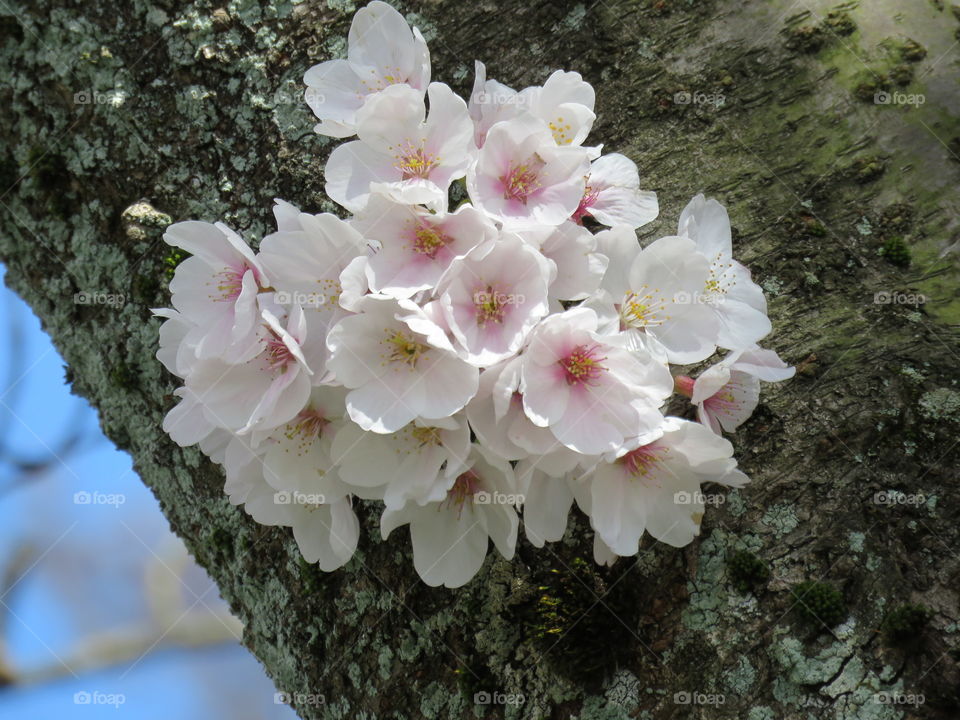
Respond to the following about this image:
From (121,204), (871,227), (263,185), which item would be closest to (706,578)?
(871,227)

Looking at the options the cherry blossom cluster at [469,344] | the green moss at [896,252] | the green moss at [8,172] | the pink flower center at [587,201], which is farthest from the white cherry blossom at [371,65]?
the green moss at [8,172]

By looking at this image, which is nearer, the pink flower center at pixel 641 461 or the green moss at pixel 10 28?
the pink flower center at pixel 641 461

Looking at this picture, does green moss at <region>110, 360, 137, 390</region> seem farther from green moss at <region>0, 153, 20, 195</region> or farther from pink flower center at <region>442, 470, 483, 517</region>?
pink flower center at <region>442, 470, 483, 517</region>

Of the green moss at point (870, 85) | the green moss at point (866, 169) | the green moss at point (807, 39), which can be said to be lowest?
the green moss at point (866, 169)

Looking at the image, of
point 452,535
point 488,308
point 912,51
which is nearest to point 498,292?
point 488,308

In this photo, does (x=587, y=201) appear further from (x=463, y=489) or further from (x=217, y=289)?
(x=217, y=289)

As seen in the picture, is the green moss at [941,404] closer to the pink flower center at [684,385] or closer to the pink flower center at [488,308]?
the pink flower center at [684,385]
